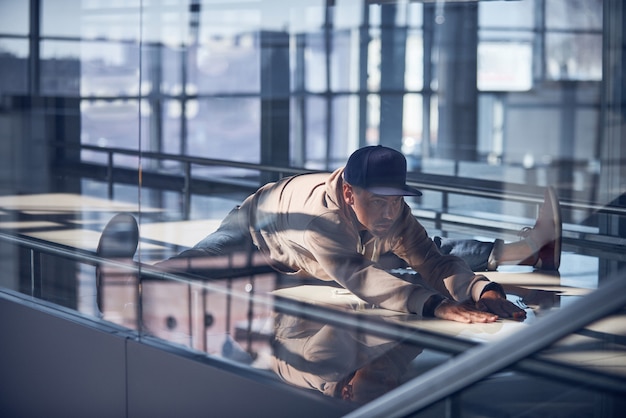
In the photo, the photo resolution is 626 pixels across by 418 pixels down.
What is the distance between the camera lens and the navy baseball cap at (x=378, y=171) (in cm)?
288

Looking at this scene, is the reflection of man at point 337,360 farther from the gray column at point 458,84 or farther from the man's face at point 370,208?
the gray column at point 458,84

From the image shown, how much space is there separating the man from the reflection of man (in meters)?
0.16

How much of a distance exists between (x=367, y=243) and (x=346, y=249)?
7 cm

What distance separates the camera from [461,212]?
3.59 m

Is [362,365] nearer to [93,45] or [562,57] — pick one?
[93,45]

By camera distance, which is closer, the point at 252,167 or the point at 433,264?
the point at 433,264

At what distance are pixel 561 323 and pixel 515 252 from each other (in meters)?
1.81

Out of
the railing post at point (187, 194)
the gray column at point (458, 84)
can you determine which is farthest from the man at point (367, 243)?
the gray column at point (458, 84)

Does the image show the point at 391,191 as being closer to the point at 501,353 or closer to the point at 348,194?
the point at 348,194

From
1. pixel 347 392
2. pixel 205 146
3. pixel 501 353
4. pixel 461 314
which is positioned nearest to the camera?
pixel 501 353

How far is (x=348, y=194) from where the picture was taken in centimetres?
288

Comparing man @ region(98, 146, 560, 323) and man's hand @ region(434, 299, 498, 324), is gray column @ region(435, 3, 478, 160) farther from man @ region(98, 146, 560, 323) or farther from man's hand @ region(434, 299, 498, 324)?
man's hand @ region(434, 299, 498, 324)

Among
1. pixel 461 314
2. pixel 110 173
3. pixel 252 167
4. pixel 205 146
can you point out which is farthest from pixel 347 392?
pixel 205 146

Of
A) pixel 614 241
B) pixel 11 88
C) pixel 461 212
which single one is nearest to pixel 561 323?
pixel 461 212
